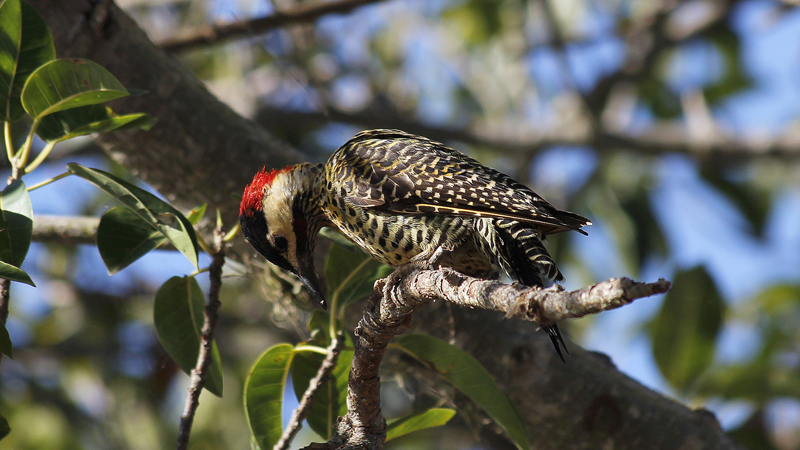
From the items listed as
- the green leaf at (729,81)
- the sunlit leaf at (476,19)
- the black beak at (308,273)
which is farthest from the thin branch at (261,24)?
the green leaf at (729,81)

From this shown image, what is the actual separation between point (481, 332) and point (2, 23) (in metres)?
1.90

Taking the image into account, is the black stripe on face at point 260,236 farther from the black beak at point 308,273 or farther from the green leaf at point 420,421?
the green leaf at point 420,421

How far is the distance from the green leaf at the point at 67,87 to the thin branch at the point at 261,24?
1683 mm

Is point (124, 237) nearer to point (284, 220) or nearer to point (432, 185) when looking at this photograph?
point (284, 220)

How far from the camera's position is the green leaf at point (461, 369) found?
85.1 inches

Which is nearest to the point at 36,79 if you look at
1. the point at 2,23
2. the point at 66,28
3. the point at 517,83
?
the point at 2,23

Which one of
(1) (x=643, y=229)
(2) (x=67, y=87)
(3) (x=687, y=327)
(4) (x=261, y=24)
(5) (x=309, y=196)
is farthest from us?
(1) (x=643, y=229)

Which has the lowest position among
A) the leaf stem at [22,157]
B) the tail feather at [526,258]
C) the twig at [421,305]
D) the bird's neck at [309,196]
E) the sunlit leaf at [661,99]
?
the twig at [421,305]

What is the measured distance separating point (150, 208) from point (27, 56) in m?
0.59

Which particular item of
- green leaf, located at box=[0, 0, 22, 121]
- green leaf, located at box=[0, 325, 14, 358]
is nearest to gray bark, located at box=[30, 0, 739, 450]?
green leaf, located at box=[0, 0, 22, 121]

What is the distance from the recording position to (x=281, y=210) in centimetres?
268

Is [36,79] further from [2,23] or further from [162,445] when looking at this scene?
[162,445]

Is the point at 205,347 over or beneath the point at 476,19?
beneath

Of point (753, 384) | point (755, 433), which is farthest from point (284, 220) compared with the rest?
point (755, 433)
